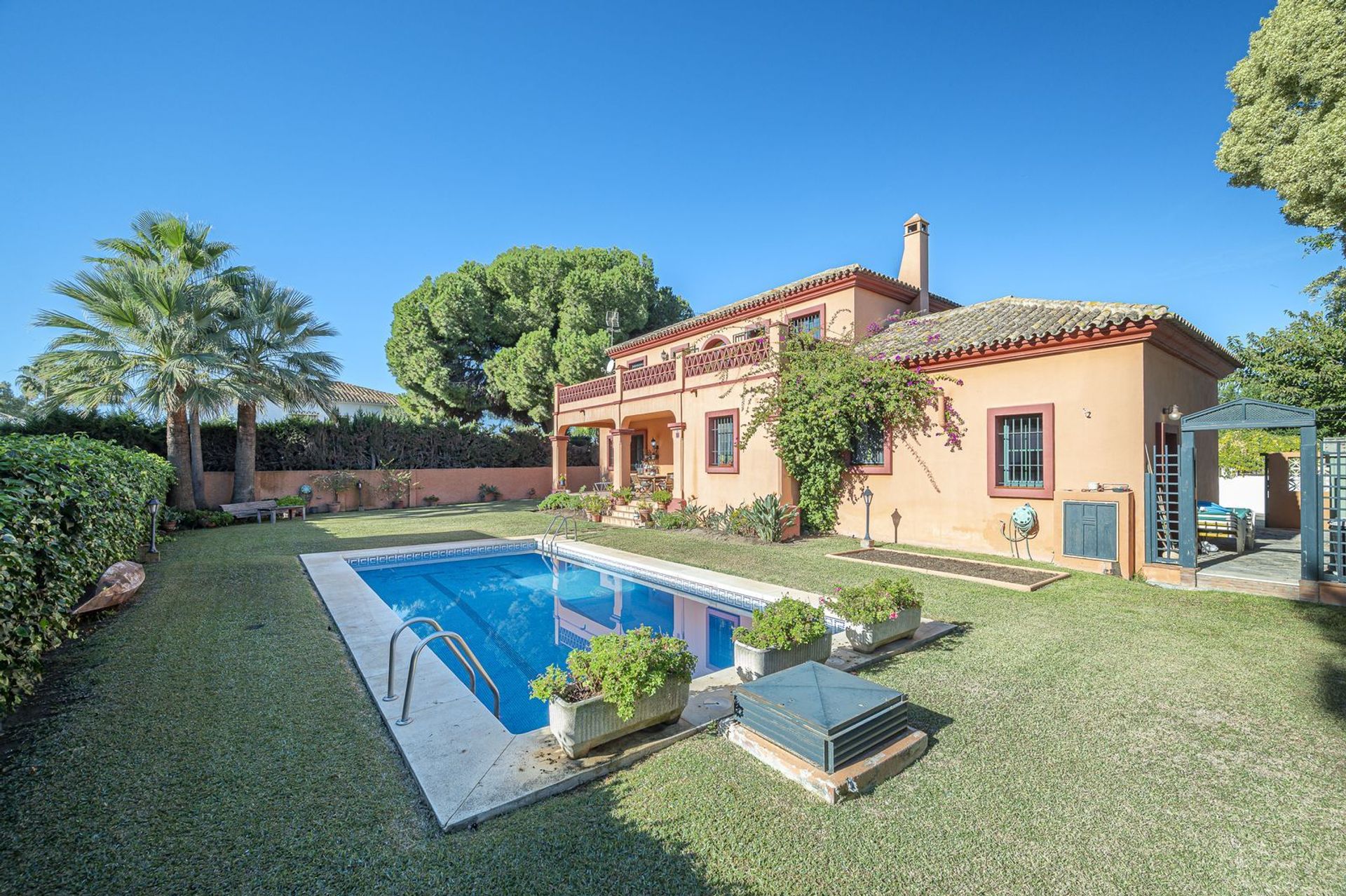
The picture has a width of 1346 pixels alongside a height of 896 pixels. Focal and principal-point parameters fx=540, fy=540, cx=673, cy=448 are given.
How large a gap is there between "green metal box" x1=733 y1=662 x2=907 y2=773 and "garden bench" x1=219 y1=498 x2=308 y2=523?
20032 millimetres

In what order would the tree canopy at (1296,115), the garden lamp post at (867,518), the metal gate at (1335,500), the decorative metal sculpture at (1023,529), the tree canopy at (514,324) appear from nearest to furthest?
1. the metal gate at (1335,500)
2. the decorative metal sculpture at (1023,529)
3. the tree canopy at (1296,115)
4. the garden lamp post at (867,518)
5. the tree canopy at (514,324)

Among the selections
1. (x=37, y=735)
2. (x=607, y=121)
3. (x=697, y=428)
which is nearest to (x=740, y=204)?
(x=607, y=121)

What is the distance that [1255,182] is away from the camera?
14.2 m

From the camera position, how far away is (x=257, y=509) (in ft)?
60.1

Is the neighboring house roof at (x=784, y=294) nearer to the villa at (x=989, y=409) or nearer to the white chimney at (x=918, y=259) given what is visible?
the villa at (x=989, y=409)

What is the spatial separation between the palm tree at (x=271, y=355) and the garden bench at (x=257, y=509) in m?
0.92

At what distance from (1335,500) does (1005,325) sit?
6114 millimetres

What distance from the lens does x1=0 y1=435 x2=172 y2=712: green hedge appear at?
12.8 ft

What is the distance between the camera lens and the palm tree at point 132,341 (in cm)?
1496

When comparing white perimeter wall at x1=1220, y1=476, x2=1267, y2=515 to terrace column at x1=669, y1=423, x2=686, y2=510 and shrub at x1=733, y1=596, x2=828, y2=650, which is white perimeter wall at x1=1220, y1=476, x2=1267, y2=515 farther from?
shrub at x1=733, y1=596, x2=828, y2=650

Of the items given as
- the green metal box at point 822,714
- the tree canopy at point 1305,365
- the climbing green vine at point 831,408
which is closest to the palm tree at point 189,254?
the climbing green vine at point 831,408

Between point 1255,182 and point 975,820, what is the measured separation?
19831mm

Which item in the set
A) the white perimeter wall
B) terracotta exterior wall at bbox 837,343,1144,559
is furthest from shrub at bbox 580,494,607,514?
the white perimeter wall

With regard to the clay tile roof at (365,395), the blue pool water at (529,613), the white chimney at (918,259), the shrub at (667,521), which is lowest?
the blue pool water at (529,613)
